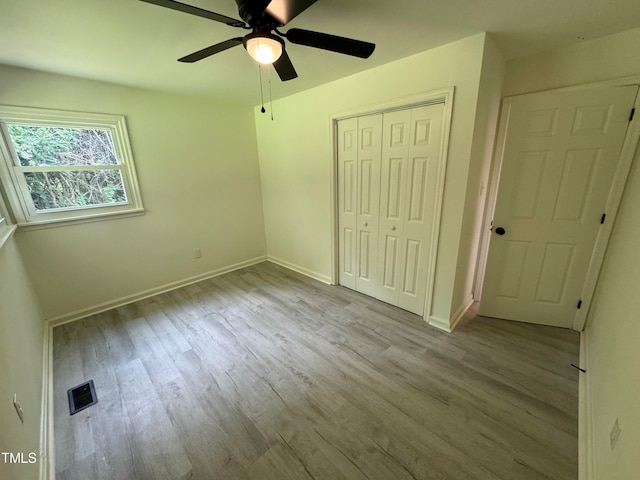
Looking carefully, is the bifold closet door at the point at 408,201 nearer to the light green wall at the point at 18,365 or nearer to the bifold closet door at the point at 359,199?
the bifold closet door at the point at 359,199

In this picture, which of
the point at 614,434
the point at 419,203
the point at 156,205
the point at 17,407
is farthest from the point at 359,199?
the point at 17,407

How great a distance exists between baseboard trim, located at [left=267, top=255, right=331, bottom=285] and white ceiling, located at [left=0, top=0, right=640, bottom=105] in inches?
96.3

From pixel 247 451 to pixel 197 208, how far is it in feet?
9.67

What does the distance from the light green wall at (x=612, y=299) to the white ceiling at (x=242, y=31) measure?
138 mm

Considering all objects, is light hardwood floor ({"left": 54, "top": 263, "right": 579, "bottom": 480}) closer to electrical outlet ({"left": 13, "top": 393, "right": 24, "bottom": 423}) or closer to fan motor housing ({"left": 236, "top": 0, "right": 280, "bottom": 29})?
electrical outlet ({"left": 13, "top": 393, "right": 24, "bottom": 423})

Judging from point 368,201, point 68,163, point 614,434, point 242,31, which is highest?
point 242,31

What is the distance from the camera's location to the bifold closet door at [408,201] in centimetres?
222

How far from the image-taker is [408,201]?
245 centimetres

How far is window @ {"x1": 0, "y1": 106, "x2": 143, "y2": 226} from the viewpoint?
2297 mm

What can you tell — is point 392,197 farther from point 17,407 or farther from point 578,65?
point 17,407

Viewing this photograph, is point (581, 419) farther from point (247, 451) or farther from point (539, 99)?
point (539, 99)

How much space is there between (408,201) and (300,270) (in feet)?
6.55

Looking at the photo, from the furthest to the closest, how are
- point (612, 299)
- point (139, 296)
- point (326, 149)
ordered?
point (139, 296)
point (326, 149)
point (612, 299)

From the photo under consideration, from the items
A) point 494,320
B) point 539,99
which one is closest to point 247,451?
point 494,320
